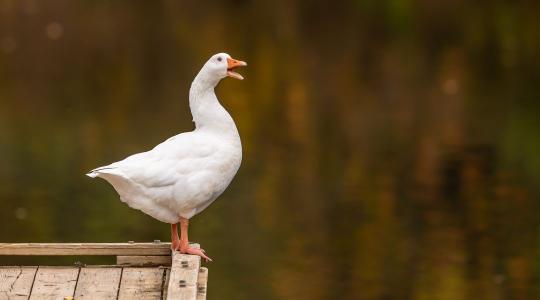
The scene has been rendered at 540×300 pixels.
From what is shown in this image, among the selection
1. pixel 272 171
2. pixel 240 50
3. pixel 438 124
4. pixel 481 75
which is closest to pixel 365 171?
pixel 272 171

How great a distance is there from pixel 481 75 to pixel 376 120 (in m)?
4.74

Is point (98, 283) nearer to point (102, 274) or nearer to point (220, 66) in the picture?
point (102, 274)

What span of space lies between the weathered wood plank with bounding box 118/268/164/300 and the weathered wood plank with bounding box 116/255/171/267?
0.10 m

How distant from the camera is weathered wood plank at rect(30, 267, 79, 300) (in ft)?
19.4

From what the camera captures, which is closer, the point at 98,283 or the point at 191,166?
the point at 191,166

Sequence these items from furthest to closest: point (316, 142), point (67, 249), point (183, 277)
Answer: point (316, 142) → point (67, 249) → point (183, 277)

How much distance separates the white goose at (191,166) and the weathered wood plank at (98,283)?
0.38 metres

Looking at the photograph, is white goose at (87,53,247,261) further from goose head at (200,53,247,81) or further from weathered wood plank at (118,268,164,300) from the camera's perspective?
weathered wood plank at (118,268,164,300)

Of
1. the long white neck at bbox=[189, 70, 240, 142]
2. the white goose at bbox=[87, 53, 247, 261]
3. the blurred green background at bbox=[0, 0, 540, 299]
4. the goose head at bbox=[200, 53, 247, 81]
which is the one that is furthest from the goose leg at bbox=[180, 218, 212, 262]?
the blurred green background at bbox=[0, 0, 540, 299]

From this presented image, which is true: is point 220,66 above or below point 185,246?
above

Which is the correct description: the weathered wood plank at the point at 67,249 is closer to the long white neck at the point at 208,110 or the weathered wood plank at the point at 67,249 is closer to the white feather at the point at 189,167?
the white feather at the point at 189,167

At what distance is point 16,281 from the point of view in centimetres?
608

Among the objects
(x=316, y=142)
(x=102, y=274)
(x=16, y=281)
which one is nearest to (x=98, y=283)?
(x=102, y=274)

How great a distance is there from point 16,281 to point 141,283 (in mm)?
643
